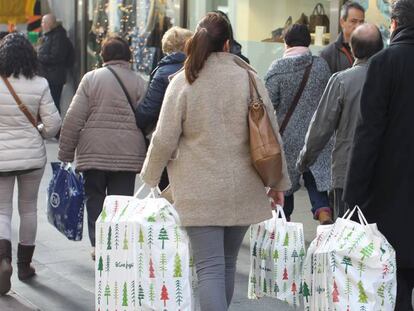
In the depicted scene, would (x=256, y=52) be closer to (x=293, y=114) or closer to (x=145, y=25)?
(x=145, y=25)

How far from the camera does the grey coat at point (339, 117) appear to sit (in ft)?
18.4

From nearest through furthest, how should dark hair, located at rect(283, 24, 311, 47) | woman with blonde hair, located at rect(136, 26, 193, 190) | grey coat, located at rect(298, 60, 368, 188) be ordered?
grey coat, located at rect(298, 60, 368, 188) < woman with blonde hair, located at rect(136, 26, 193, 190) < dark hair, located at rect(283, 24, 311, 47)

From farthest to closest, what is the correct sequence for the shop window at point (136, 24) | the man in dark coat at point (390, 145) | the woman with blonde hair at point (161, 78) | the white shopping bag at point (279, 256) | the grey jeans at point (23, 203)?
the shop window at point (136, 24)
the woman with blonde hair at point (161, 78)
the grey jeans at point (23, 203)
the white shopping bag at point (279, 256)
the man in dark coat at point (390, 145)

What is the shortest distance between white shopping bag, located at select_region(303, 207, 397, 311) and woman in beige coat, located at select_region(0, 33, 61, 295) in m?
2.41

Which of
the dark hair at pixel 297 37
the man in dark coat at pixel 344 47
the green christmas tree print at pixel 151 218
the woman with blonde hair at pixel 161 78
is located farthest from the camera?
the man in dark coat at pixel 344 47

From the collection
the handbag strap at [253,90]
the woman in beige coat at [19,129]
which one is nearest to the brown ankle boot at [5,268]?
the woman in beige coat at [19,129]

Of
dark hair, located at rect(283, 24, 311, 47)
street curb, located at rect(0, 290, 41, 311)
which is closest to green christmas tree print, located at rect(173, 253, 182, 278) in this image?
street curb, located at rect(0, 290, 41, 311)

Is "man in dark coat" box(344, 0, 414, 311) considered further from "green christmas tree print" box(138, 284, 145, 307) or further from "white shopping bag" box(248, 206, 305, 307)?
"green christmas tree print" box(138, 284, 145, 307)

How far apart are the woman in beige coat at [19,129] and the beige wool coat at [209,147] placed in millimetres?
1786

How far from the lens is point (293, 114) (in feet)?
22.3

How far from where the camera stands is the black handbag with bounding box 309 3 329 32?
32.4 feet

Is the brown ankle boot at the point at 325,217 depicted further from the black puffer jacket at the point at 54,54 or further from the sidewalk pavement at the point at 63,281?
the black puffer jacket at the point at 54,54

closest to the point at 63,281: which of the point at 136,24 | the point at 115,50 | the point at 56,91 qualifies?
the point at 115,50

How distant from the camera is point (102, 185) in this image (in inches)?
264
